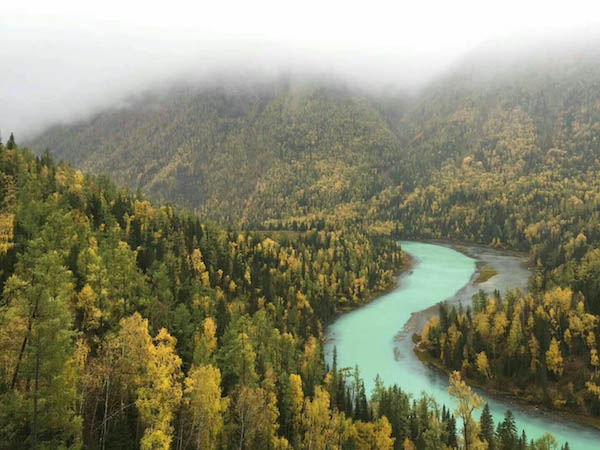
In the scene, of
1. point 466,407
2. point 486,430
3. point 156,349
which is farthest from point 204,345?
point 486,430

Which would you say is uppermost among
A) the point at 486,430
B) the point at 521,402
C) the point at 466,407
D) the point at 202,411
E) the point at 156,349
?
the point at 466,407

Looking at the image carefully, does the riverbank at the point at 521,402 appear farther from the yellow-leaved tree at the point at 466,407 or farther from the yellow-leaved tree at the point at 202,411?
the yellow-leaved tree at the point at 202,411

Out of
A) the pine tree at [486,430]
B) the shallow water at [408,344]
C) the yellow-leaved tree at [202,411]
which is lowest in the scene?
the shallow water at [408,344]

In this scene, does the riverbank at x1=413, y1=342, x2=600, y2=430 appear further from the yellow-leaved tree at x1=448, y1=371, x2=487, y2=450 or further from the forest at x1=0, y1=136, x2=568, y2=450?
the yellow-leaved tree at x1=448, y1=371, x2=487, y2=450

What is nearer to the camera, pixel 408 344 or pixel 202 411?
pixel 202 411

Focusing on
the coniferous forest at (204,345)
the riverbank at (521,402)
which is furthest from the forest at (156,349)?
the riverbank at (521,402)

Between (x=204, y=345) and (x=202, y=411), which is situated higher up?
(x=202, y=411)

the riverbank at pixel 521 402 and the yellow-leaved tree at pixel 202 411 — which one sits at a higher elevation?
the yellow-leaved tree at pixel 202 411

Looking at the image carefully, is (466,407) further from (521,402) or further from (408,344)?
(408,344)

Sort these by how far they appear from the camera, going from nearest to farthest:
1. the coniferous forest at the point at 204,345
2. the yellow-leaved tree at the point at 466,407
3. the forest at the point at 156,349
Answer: the forest at the point at 156,349, the coniferous forest at the point at 204,345, the yellow-leaved tree at the point at 466,407

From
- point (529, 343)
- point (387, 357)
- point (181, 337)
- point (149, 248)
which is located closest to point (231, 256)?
point (149, 248)
